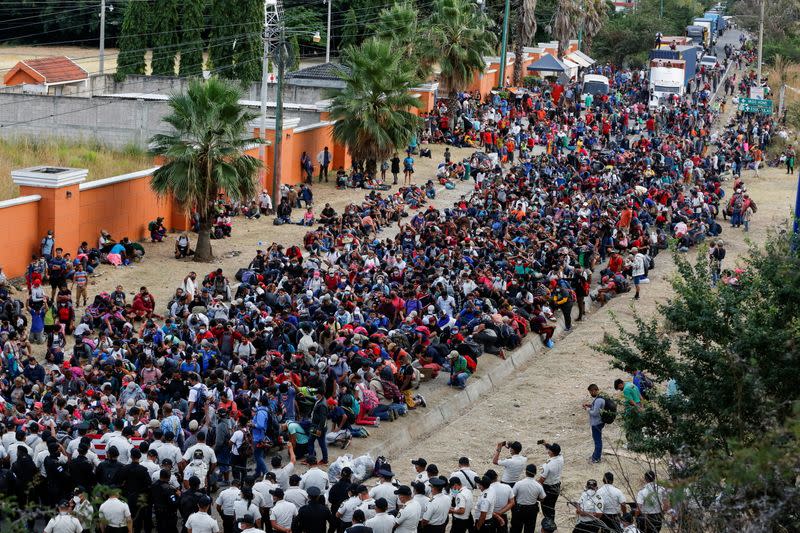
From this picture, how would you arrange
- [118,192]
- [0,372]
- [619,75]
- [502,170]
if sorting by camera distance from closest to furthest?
[0,372] → [118,192] → [502,170] → [619,75]

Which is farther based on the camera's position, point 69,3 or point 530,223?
point 69,3

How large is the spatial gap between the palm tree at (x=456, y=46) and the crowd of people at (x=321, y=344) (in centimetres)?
805

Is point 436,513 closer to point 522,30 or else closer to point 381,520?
point 381,520

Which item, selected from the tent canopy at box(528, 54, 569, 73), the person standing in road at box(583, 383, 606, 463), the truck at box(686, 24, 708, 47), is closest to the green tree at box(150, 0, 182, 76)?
the tent canopy at box(528, 54, 569, 73)

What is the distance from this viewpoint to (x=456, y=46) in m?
48.9

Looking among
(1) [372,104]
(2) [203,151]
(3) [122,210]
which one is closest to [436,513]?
(2) [203,151]

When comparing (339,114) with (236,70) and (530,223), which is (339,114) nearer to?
(530,223)

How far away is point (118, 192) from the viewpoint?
3053 centimetres

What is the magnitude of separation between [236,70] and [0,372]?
3981cm

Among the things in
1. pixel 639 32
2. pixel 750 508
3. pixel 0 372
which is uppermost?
pixel 639 32

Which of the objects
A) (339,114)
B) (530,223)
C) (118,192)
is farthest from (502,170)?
(118,192)

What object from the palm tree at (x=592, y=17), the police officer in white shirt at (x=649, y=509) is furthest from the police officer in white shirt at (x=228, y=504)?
the palm tree at (x=592, y=17)

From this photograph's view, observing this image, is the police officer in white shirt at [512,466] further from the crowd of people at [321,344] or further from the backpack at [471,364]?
the backpack at [471,364]

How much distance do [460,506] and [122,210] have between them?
19.0 meters
